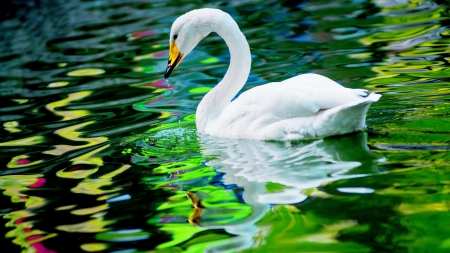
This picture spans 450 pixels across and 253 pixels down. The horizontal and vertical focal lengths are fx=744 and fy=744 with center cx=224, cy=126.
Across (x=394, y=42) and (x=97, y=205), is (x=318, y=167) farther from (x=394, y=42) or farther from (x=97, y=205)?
(x=394, y=42)

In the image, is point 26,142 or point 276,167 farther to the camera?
point 26,142

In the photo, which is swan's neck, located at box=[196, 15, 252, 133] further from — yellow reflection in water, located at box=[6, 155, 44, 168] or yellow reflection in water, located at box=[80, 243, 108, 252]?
yellow reflection in water, located at box=[80, 243, 108, 252]

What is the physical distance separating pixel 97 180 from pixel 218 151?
0.96 m

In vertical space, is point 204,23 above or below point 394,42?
above

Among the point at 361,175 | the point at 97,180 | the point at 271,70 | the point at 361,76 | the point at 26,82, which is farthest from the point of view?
the point at 26,82

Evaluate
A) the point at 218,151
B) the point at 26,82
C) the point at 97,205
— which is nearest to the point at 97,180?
the point at 97,205

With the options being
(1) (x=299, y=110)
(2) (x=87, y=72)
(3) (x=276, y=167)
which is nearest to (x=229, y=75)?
(1) (x=299, y=110)

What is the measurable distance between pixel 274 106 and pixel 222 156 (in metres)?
0.55

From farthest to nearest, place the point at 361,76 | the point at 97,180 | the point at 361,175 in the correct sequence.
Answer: the point at 361,76 → the point at 97,180 → the point at 361,175

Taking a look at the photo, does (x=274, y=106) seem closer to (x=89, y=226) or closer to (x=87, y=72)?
(x=89, y=226)

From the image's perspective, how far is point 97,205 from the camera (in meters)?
4.85

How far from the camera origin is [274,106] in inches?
216

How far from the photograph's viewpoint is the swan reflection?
4.34 meters

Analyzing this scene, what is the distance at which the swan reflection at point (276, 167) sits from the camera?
14.2ft
